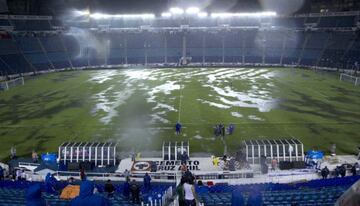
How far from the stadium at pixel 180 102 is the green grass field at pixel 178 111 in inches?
10.7

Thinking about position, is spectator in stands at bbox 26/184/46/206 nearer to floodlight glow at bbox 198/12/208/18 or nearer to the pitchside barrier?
the pitchside barrier

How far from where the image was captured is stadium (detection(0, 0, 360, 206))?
813 inches

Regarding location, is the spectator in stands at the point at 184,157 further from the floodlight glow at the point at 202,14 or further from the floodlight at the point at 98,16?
the floodlight at the point at 98,16

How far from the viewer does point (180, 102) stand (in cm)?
5144

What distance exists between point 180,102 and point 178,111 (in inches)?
198

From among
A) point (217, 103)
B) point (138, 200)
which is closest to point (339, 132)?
point (217, 103)

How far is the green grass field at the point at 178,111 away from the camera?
1415 inches

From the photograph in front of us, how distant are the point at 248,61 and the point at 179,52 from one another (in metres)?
19.2

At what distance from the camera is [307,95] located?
180 ft

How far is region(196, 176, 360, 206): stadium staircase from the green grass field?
1335cm

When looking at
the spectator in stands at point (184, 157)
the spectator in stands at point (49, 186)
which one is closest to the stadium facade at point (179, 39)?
the spectator in stands at point (184, 157)

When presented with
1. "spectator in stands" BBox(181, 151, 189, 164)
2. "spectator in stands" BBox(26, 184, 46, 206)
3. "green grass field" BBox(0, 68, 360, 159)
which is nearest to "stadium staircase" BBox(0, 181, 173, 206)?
"spectator in stands" BBox(26, 184, 46, 206)

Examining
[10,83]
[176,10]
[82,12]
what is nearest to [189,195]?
[10,83]

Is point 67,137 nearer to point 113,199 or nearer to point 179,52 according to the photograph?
point 113,199
